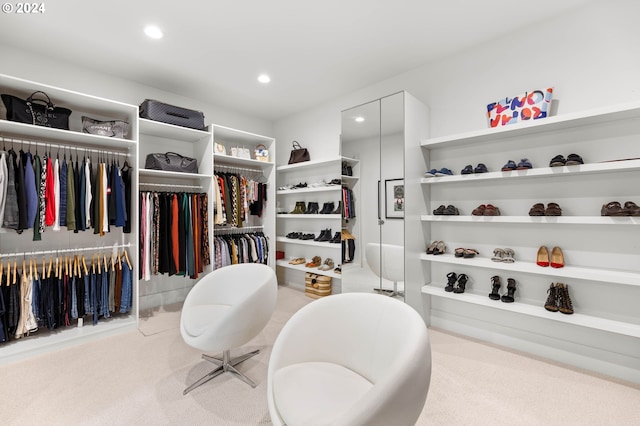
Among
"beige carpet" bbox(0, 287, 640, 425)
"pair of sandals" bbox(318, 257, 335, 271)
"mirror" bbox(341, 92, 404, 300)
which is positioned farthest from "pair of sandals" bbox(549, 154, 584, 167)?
"pair of sandals" bbox(318, 257, 335, 271)

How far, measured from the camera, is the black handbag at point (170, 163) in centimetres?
343

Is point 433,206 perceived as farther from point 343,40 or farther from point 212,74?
point 212,74

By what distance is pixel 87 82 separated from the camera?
3.25 m

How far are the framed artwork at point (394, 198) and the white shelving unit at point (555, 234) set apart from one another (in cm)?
28

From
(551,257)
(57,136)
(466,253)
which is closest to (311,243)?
(466,253)

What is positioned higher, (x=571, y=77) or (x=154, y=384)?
(x=571, y=77)

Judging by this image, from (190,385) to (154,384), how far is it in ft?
0.86

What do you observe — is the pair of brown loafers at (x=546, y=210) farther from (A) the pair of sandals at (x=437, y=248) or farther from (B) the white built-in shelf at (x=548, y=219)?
(A) the pair of sandals at (x=437, y=248)

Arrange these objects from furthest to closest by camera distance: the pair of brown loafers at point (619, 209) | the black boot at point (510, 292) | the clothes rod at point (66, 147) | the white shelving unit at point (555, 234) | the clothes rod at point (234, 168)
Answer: the clothes rod at point (234, 168), the clothes rod at point (66, 147), the black boot at point (510, 292), the white shelving unit at point (555, 234), the pair of brown loafers at point (619, 209)

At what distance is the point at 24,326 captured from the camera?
258cm

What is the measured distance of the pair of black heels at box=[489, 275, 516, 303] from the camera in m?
2.56

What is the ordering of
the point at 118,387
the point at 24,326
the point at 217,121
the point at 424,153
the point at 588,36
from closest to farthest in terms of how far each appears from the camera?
1. the point at 118,387
2. the point at 588,36
3. the point at 24,326
4. the point at 424,153
5. the point at 217,121

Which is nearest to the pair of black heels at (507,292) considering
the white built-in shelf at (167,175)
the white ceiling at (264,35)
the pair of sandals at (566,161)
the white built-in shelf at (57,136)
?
the pair of sandals at (566,161)

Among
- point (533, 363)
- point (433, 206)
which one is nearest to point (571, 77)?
point (433, 206)
